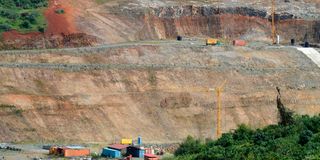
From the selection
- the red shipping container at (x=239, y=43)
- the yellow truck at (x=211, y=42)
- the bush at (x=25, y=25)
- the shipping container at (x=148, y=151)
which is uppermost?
the bush at (x=25, y=25)

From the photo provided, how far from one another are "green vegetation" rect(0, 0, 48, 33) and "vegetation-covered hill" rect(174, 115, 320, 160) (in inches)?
1400

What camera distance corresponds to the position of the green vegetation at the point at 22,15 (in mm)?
94812

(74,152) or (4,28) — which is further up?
(4,28)

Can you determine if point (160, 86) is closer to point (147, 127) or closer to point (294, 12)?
point (147, 127)

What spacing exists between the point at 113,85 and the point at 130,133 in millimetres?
6621

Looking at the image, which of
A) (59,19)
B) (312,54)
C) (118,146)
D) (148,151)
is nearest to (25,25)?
(59,19)

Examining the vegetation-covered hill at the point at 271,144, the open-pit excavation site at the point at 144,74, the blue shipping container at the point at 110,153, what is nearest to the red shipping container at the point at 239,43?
the open-pit excavation site at the point at 144,74

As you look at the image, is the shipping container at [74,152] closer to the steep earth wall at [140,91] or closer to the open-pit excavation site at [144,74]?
the open-pit excavation site at [144,74]

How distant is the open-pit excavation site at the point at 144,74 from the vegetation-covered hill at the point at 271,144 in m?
19.9

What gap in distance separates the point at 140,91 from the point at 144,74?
3.03 metres

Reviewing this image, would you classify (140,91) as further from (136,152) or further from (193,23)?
(193,23)

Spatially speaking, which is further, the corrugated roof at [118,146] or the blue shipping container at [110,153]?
the corrugated roof at [118,146]

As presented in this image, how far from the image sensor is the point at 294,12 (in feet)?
390

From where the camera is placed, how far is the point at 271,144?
54.3m
